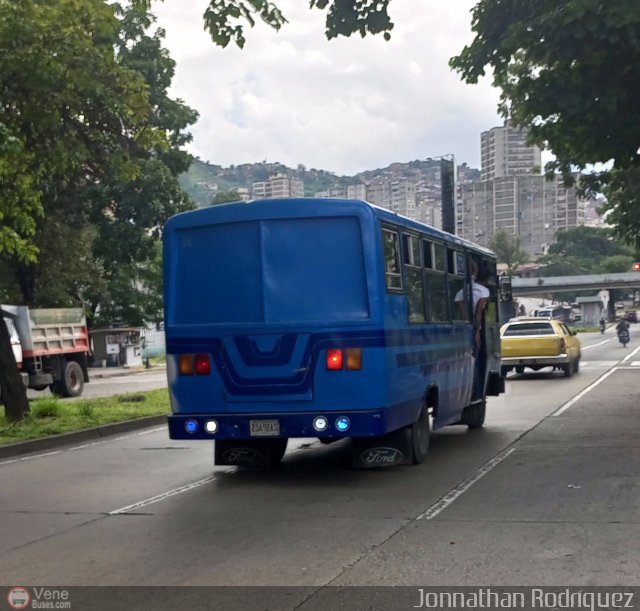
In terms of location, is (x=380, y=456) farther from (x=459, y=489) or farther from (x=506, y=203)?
(x=506, y=203)

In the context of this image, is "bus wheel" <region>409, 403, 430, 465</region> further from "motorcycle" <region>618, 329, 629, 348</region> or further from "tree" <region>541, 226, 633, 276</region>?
"tree" <region>541, 226, 633, 276</region>

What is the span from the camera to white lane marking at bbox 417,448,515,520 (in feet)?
27.0

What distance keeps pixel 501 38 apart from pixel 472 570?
31.4 ft

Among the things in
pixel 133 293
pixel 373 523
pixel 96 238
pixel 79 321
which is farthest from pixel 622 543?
pixel 133 293

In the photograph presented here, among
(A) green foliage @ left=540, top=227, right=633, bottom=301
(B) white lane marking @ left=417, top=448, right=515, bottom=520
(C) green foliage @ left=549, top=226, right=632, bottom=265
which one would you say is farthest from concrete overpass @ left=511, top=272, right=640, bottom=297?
(B) white lane marking @ left=417, top=448, right=515, bottom=520

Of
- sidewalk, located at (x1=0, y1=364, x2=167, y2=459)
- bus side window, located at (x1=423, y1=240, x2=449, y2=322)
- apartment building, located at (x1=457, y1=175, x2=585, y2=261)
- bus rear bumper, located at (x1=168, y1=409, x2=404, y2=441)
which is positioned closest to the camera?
bus rear bumper, located at (x1=168, y1=409, x2=404, y2=441)

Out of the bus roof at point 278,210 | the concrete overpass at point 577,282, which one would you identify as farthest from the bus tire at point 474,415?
the concrete overpass at point 577,282

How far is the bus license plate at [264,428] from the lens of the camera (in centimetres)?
967

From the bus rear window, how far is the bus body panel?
0.01 metres

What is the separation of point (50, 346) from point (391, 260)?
61.4 ft

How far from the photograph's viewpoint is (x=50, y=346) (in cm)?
2670

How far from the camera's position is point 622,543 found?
6984 millimetres

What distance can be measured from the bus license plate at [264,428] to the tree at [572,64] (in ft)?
21.1

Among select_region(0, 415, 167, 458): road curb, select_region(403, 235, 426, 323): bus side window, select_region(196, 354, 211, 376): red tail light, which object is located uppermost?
select_region(403, 235, 426, 323): bus side window
